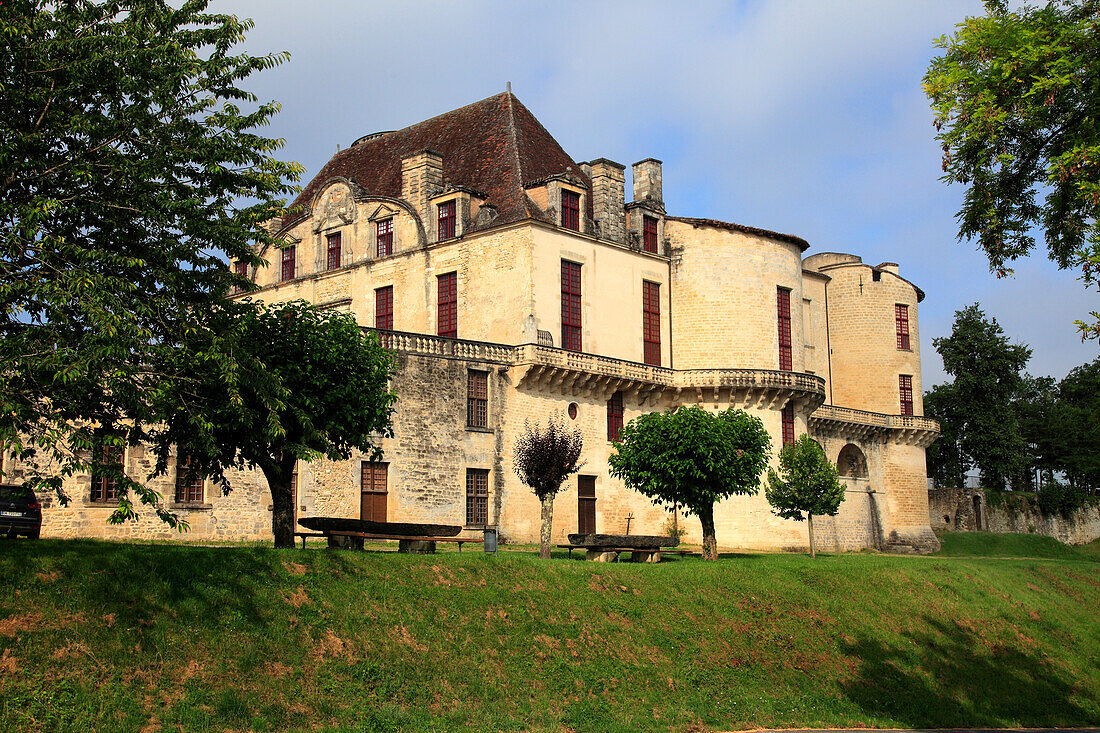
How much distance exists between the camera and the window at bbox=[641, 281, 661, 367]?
4381 cm

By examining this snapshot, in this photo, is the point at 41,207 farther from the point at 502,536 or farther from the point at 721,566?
the point at 502,536

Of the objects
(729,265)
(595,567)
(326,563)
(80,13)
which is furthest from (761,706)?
(729,265)

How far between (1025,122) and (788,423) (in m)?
33.8

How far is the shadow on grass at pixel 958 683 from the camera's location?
24328 mm

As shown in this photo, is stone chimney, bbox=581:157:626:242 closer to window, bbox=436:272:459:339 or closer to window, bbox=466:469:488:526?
window, bbox=436:272:459:339

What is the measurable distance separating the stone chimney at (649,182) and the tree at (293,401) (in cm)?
2285

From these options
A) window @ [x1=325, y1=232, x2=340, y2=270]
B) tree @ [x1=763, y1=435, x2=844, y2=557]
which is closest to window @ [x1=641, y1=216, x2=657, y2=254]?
tree @ [x1=763, y1=435, x2=844, y2=557]

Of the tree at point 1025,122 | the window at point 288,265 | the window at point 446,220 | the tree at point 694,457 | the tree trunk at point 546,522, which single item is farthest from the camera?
the window at point 288,265

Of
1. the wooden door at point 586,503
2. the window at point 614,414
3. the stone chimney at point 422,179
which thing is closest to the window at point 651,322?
the window at point 614,414

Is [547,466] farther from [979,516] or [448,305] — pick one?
[979,516]

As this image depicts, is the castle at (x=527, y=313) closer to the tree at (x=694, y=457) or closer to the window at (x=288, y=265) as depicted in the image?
the window at (x=288, y=265)

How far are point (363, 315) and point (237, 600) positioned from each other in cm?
2772

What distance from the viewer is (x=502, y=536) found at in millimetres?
36094

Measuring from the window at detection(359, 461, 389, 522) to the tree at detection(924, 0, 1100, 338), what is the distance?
23.8 m
